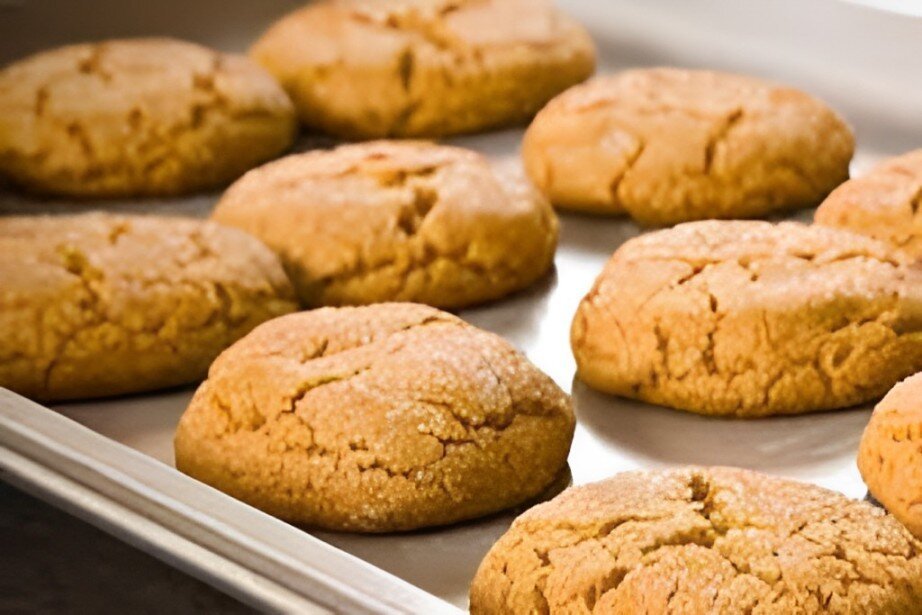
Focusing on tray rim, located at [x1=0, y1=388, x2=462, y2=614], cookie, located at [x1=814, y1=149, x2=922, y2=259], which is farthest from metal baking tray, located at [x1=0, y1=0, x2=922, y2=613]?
cookie, located at [x1=814, y1=149, x2=922, y2=259]

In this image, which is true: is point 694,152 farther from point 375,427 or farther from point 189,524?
point 189,524

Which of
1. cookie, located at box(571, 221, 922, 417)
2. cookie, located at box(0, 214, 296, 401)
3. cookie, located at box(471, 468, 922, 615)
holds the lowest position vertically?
cookie, located at box(0, 214, 296, 401)

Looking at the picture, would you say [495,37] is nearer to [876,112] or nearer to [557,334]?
[876,112]

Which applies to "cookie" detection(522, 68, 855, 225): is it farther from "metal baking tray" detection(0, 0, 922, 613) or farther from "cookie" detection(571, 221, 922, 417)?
"cookie" detection(571, 221, 922, 417)

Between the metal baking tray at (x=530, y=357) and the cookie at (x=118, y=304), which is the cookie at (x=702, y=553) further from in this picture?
the cookie at (x=118, y=304)

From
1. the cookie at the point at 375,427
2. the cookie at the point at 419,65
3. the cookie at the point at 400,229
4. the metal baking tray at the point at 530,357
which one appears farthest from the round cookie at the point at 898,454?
the cookie at the point at 419,65

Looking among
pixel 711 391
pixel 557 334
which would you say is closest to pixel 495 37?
pixel 557 334
